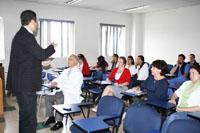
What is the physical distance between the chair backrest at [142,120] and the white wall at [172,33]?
5660mm

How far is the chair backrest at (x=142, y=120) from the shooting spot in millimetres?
2180

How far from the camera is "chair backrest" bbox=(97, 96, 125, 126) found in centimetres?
267

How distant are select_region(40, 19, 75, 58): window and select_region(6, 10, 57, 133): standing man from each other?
16.5 ft

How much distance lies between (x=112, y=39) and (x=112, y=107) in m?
6.30

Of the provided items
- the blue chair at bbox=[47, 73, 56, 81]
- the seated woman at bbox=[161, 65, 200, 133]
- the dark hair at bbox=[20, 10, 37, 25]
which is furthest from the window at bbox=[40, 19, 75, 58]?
the dark hair at bbox=[20, 10, 37, 25]

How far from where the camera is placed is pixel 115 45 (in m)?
8.94

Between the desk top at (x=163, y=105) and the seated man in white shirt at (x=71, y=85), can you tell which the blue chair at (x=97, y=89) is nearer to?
the seated man in white shirt at (x=71, y=85)

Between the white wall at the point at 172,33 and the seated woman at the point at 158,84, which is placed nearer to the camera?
the seated woman at the point at 158,84

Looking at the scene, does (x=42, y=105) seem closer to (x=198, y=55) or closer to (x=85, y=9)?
(x=85, y=9)

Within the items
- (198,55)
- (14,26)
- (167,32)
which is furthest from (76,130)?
(167,32)

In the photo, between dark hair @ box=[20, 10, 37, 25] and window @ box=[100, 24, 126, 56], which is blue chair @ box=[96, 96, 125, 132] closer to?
dark hair @ box=[20, 10, 37, 25]

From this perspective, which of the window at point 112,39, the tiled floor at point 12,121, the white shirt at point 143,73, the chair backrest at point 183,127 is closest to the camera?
the chair backrest at point 183,127

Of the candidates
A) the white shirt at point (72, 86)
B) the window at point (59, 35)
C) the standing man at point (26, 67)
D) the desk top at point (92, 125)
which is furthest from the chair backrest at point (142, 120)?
the window at point (59, 35)

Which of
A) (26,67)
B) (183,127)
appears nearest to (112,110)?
(183,127)
